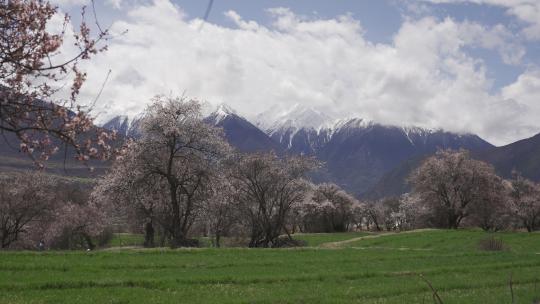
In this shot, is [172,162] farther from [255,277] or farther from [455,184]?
[455,184]

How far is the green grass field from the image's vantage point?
58.4ft

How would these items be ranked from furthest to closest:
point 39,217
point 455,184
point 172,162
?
1. point 455,184
2. point 39,217
3. point 172,162

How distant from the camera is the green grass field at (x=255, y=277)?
1780 centimetres

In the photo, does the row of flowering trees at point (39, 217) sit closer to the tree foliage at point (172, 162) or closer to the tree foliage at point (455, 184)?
the tree foliage at point (172, 162)

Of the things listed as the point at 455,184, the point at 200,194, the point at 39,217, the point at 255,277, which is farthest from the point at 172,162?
the point at 455,184

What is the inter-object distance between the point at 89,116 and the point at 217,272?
621 inches

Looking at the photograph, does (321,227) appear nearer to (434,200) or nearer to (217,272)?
(434,200)

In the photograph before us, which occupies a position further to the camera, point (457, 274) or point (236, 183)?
point (236, 183)

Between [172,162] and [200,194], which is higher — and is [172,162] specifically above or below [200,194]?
above

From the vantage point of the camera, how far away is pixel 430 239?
183ft

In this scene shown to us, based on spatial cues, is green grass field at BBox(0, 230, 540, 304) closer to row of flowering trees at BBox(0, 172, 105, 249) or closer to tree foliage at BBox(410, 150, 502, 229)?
row of flowering trees at BBox(0, 172, 105, 249)

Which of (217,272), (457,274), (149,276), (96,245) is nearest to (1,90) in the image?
(149,276)

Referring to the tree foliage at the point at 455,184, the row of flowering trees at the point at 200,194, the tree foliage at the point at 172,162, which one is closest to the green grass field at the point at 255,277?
the row of flowering trees at the point at 200,194

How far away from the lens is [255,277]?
2297cm
